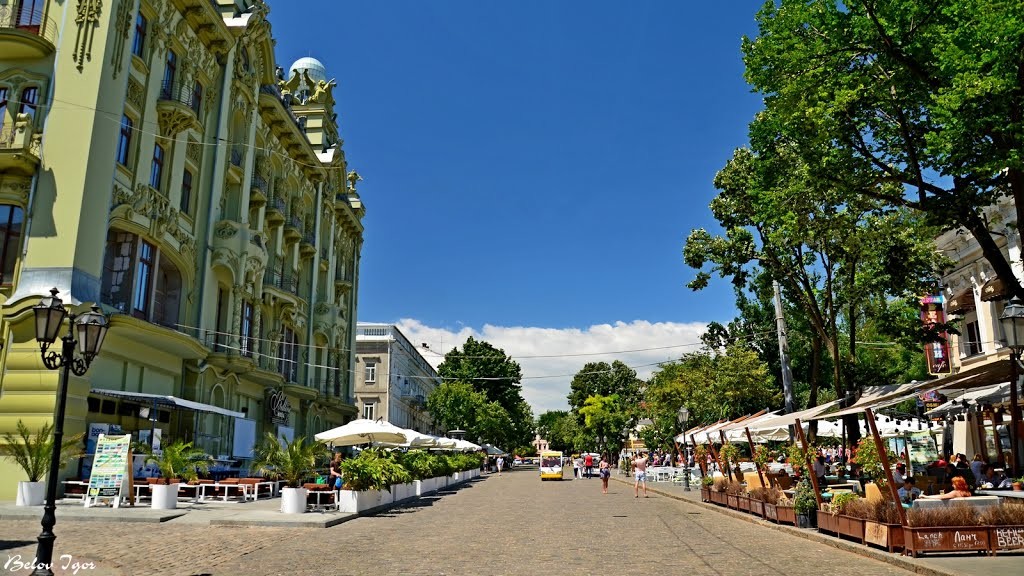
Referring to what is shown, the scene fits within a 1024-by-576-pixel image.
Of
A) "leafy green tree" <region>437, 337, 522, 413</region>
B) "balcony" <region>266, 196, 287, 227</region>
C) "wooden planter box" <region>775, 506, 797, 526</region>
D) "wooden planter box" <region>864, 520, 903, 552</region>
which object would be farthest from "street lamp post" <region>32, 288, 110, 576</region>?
"leafy green tree" <region>437, 337, 522, 413</region>

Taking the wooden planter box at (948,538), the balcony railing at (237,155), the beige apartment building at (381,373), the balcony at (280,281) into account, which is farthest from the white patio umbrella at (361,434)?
the beige apartment building at (381,373)

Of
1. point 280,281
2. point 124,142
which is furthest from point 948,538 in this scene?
point 280,281

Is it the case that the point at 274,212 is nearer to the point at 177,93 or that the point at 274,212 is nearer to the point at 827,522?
the point at 177,93

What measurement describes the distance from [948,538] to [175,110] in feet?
77.2

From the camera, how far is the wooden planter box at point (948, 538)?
1073 cm

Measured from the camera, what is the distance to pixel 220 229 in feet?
90.1

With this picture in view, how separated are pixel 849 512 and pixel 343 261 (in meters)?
39.8

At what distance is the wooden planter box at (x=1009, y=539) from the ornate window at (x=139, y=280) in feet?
70.9

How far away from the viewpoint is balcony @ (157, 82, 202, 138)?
2356 cm

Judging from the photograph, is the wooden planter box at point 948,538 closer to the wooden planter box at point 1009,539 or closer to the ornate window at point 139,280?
the wooden planter box at point 1009,539

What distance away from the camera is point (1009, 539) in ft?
35.2

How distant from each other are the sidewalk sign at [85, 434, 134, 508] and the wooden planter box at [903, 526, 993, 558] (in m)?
16.5

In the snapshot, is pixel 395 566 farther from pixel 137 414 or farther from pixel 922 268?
pixel 922 268

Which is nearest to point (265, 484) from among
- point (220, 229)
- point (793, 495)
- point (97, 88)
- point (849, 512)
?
point (220, 229)
